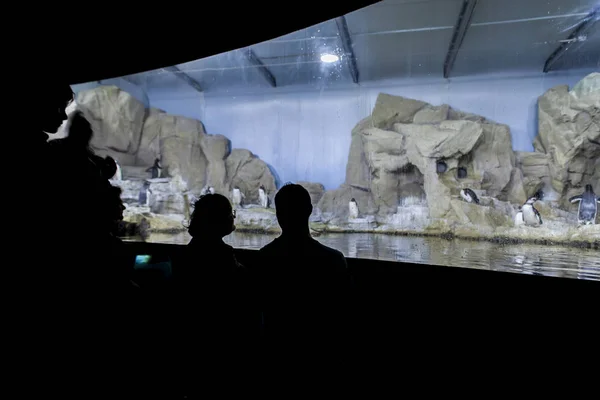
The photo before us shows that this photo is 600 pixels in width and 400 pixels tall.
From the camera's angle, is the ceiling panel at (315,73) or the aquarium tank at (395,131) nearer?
the aquarium tank at (395,131)

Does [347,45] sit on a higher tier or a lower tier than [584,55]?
higher

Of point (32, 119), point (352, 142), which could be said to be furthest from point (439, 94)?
point (32, 119)

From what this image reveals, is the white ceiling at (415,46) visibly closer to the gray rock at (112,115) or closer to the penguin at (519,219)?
the gray rock at (112,115)

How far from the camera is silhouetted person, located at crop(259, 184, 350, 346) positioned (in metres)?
0.99

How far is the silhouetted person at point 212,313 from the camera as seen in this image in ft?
3.30

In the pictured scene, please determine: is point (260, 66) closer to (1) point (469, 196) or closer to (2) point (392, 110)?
(2) point (392, 110)

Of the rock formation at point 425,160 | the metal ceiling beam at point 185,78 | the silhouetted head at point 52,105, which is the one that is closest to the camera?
the silhouetted head at point 52,105

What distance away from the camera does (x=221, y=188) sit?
Answer: 8734mm

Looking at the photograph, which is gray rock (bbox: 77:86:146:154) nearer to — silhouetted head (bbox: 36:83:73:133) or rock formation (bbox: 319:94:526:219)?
rock formation (bbox: 319:94:526:219)

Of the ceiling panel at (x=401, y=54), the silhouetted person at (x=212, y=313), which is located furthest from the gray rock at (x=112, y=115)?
the silhouetted person at (x=212, y=313)

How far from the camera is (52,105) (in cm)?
78

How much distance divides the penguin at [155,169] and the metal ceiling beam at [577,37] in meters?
8.44

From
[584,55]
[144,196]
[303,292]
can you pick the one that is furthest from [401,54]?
[303,292]

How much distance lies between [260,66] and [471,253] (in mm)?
5428
